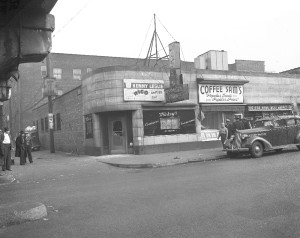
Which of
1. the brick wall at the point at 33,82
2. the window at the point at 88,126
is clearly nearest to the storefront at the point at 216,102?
the window at the point at 88,126

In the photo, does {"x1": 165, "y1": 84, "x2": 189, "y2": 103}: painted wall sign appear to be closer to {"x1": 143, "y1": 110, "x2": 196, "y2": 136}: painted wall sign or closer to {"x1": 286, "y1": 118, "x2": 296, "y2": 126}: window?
{"x1": 143, "y1": 110, "x2": 196, "y2": 136}: painted wall sign

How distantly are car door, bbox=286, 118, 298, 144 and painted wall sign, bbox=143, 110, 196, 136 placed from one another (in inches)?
226

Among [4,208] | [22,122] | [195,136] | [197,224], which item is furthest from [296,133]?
[22,122]

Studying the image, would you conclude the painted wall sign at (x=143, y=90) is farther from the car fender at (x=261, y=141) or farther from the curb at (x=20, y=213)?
the curb at (x=20, y=213)

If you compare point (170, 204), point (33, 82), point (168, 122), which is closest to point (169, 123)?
point (168, 122)

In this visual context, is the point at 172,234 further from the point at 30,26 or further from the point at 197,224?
the point at 30,26

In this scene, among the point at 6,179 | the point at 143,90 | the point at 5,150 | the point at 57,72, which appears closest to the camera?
the point at 6,179

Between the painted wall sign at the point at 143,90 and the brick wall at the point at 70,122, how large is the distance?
14.2 ft

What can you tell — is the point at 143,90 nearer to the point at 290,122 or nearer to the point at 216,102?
the point at 216,102

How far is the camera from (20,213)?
586 cm

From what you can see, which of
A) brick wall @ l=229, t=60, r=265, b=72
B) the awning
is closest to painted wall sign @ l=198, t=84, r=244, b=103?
the awning

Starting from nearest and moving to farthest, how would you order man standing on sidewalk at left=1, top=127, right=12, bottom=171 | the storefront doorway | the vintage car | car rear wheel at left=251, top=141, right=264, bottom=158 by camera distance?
man standing on sidewalk at left=1, top=127, right=12, bottom=171 → car rear wheel at left=251, top=141, right=264, bottom=158 → the vintage car → the storefront doorway

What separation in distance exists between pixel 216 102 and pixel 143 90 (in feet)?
17.4

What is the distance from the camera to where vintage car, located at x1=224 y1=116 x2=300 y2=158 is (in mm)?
14297
